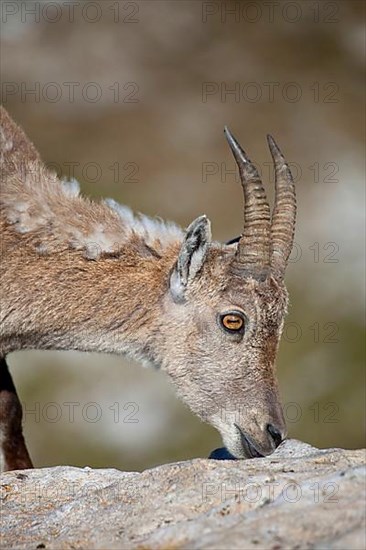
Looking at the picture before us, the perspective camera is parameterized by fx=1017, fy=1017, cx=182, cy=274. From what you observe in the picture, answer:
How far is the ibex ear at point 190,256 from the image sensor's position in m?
10.3


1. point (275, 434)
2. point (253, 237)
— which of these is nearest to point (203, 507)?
point (275, 434)

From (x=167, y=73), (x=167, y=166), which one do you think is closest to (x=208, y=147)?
(x=167, y=166)

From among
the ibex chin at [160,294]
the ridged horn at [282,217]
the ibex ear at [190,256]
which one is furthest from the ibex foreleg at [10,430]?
the ridged horn at [282,217]

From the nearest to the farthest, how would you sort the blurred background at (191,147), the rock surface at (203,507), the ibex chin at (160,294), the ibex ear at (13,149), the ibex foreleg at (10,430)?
the rock surface at (203,507)
the ibex chin at (160,294)
the ibex ear at (13,149)
the ibex foreleg at (10,430)
the blurred background at (191,147)

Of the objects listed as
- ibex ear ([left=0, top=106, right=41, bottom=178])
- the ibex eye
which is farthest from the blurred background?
the ibex eye

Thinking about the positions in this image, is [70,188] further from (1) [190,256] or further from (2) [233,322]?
(2) [233,322]

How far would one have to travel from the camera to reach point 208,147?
4009 cm

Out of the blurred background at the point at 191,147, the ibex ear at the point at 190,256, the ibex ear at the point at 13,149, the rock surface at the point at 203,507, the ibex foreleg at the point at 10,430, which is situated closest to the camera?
the rock surface at the point at 203,507

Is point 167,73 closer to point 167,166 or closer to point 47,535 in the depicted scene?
point 167,166

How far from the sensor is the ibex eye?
415 inches

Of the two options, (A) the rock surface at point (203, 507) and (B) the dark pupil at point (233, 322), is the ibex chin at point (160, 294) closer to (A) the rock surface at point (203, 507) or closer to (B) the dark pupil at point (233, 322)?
(B) the dark pupil at point (233, 322)

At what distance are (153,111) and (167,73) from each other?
333 cm

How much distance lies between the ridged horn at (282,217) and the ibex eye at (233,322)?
2.16 ft

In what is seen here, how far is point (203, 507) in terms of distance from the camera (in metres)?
7.33
